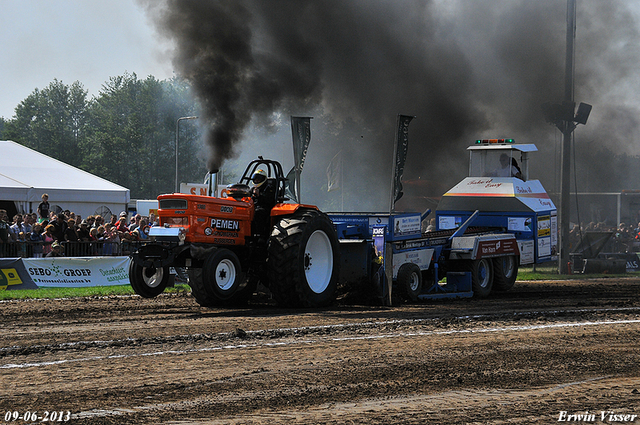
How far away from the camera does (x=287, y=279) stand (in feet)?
31.2

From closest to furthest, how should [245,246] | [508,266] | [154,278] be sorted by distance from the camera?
1. [154,278]
2. [245,246]
3. [508,266]

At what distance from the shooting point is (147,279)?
9.34m

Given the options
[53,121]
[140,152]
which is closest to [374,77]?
[140,152]

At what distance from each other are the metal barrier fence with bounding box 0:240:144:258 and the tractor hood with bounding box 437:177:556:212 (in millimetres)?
7192

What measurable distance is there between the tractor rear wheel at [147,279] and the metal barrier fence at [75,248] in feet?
20.8

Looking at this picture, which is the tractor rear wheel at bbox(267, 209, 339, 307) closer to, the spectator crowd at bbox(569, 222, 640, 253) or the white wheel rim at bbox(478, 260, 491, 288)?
the white wheel rim at bbox(478, 260, 491, 288)

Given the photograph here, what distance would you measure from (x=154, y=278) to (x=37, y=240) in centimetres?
671

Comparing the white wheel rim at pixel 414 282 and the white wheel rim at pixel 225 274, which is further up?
the white wheel rim at pixel 225 274

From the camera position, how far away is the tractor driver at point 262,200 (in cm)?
1021

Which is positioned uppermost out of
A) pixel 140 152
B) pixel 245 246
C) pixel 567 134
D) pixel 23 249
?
pixel 140 152

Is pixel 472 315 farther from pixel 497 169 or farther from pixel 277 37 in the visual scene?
pixel 277 37

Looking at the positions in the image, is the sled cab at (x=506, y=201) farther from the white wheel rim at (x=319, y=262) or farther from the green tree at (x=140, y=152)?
the green tree at (x=140, y=152)

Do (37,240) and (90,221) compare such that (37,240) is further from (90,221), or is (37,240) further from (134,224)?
(134,224)

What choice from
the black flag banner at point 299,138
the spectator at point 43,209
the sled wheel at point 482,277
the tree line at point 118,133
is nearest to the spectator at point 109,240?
the spectator at point 43,209
